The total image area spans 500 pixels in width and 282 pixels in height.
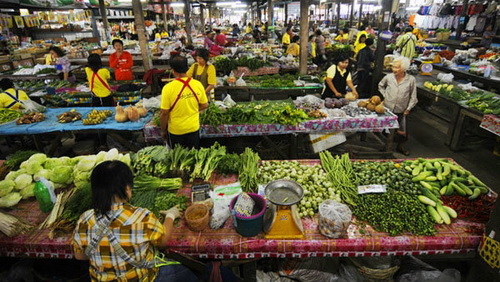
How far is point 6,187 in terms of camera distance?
307cm

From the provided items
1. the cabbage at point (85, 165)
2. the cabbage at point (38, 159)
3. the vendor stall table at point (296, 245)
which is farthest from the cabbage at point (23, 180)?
the vendor stall table at point (296, 245)

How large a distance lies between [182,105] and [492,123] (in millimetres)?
5662

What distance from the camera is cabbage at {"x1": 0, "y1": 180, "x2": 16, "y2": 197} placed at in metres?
3.04

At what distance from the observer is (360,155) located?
5.57 meters

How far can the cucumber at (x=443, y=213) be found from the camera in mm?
2649

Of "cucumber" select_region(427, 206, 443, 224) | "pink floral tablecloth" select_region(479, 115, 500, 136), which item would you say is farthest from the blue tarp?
"pink floral tablecloth" select_region(479, 115, 500, 136)

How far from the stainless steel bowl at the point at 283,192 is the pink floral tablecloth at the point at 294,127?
2.49 metres

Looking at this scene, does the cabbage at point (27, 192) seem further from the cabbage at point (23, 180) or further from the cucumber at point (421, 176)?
the cucumber at point (421, 176)

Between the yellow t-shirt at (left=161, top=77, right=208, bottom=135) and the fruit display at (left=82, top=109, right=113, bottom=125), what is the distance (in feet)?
6.34

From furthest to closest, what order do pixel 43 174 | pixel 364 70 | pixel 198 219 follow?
pixel 364 70 → pixel 43 174 → pixel 198 219

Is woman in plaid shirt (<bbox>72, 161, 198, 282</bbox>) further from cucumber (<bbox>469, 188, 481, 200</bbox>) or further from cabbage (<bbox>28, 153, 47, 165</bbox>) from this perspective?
cucumber (<bbox>469, 188, 481, 200</bbox>)

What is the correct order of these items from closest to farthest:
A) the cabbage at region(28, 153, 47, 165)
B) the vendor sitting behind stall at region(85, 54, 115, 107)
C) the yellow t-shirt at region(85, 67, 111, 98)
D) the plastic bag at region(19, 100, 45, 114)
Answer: the cabbage at region(28, 153, 47, 165)
the plastic bag at region(19, 100, 45, 114)
the vendor sitting behind stall at region(85, 54, 115, 107)
the yellow t-shirt at region(85, 67, 111, 98)

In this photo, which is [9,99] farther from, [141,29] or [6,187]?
[6,187]

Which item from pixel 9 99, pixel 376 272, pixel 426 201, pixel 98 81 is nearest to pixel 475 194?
pixel 426 201
